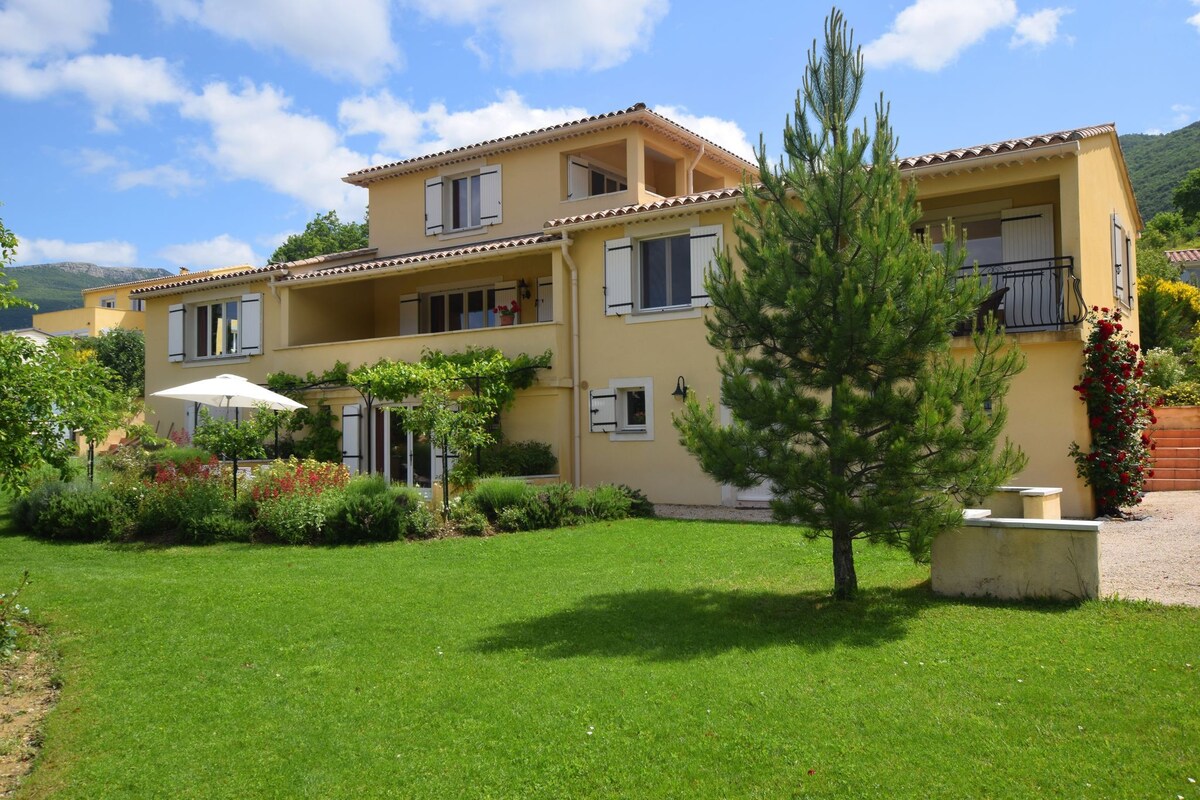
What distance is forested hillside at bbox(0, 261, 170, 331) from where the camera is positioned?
451 ft

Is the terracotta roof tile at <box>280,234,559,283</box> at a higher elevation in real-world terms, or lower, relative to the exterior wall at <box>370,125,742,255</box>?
lower

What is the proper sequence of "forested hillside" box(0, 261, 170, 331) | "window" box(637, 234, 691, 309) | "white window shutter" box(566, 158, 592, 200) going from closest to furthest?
"window" box(637, 234, 691, 309)
"white window shutter" box(566, 158, 592, 200)
"forested hillside" box(0, 261, 170, 331)

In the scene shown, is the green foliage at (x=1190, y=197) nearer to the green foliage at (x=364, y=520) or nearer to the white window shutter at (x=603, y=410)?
the white window shutter at (x=603, y=410)

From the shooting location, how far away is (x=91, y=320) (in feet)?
172

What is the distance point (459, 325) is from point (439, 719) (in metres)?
17.4

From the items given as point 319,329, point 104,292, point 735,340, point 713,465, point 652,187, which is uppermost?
point 104,292

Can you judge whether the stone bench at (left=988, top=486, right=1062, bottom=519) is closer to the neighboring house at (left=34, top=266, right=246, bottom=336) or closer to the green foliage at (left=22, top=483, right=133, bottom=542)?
the green foliage at (left=22, top=483, right=133, bottom=542)

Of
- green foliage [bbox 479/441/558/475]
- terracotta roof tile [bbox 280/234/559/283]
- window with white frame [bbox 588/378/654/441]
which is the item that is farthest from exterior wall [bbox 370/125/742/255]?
green foliage [bbox 479/441/558/475]

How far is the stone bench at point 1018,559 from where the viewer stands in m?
7.42

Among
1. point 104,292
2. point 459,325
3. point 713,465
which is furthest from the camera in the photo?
point 104,292

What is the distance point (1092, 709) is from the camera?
5137 millimetres

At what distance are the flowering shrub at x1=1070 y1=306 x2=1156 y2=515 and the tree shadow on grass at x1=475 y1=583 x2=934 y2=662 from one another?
586 cm

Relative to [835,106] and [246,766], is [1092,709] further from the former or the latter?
[835,106]

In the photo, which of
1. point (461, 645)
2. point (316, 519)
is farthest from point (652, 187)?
point (461, 645)
